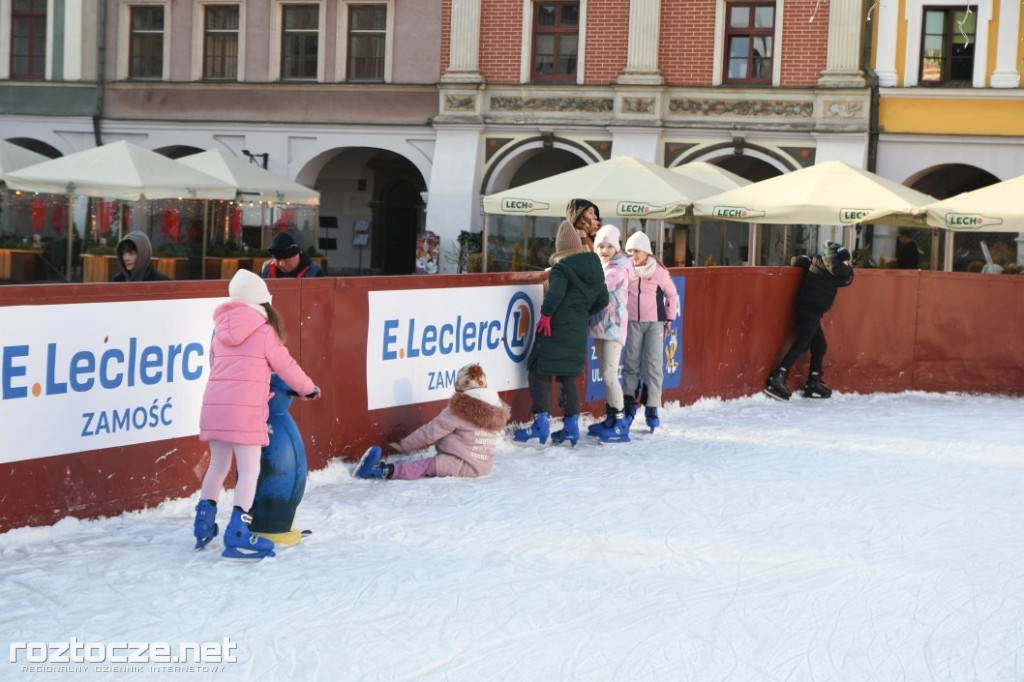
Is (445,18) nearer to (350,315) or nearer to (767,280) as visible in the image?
(767,280)

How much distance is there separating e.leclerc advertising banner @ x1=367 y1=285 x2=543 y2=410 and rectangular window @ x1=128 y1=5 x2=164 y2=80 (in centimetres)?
1996

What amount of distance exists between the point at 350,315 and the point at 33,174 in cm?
1278

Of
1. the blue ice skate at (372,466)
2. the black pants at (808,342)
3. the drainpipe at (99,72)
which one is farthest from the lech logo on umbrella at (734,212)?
the drainpipe at (99,72)

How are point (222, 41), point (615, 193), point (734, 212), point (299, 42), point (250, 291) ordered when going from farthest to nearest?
1. point (222, 41)
2. point (299, 42)
3. point (615, 193)
4. point (734, 212)
5. point (250, 291)

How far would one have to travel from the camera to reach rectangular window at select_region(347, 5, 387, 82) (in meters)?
28.3

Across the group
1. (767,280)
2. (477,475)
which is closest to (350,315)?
(477,475)

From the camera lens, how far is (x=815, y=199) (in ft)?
59.7

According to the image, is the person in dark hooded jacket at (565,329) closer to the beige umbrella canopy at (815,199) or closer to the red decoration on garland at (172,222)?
the beige umbrella canopy at (815,199)

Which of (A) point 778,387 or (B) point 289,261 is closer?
(B) point 289,261

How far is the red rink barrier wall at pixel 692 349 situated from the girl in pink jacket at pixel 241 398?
89cm

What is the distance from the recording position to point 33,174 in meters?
20.7

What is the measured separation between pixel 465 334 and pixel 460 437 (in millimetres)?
1466

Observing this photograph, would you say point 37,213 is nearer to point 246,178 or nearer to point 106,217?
point 106,217

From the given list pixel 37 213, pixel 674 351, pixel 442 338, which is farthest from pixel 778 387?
pixel 37 213
